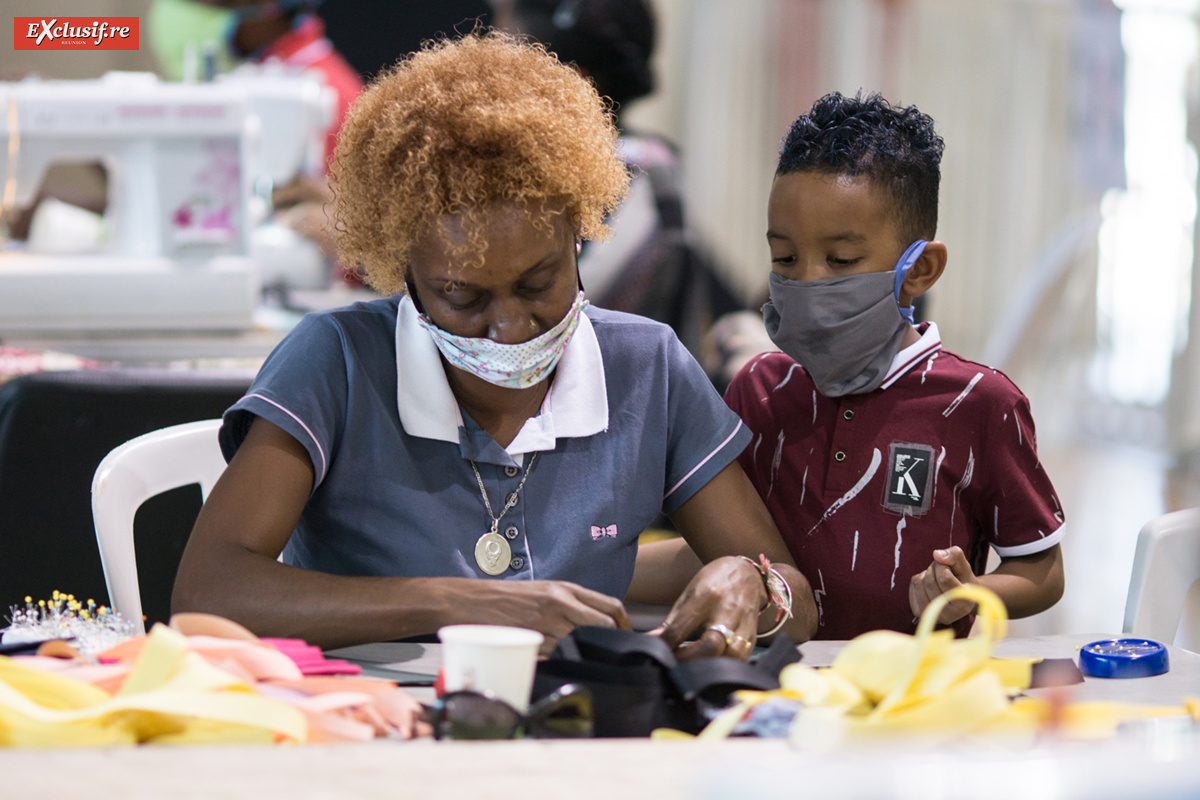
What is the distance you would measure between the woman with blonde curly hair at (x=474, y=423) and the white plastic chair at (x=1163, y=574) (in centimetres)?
45

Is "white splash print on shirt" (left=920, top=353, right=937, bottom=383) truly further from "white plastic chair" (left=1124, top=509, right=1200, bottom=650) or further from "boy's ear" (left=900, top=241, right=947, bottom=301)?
"white plastic chair" (left=1124, top=509, right=1200, bottom=650)

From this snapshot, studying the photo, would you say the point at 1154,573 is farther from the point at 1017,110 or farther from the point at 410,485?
the point at 1017,110

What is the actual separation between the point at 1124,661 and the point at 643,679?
1.72 feet

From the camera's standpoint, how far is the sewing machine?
2.39m

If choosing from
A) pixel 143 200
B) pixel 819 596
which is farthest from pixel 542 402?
pixel 143 200

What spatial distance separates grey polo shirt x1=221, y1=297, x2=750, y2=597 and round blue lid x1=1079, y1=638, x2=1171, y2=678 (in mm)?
477

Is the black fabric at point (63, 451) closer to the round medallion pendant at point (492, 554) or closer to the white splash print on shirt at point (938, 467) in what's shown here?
the round medallion pendant at point (492, 554)

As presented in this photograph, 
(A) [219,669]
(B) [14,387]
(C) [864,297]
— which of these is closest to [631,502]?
(C) [864,297]

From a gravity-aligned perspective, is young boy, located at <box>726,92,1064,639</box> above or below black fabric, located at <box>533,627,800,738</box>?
above

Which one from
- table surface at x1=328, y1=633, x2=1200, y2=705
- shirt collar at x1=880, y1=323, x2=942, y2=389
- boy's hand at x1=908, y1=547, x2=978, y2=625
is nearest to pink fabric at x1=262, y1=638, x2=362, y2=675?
table surface at x1=328, y1=633, x2=1200, y2=705

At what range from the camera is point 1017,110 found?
307 inches

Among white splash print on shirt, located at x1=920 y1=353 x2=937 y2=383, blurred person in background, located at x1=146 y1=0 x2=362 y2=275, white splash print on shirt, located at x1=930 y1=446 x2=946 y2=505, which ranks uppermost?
blurred person in background, located at x1=146 y1=0 x2=362 y2=275

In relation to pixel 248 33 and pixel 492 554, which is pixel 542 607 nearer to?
pixel 492 554

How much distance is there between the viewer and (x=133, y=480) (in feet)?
5.14
